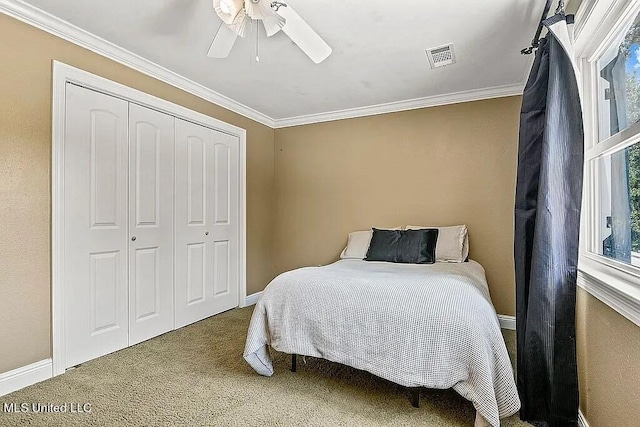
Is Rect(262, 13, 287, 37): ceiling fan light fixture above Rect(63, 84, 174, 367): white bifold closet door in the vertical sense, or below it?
above

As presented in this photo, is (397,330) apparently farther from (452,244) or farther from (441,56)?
(441,56)

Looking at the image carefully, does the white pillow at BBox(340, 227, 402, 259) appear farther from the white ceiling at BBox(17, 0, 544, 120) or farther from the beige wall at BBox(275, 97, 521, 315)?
the white ceiling at BBox(17, 0, 544, 120)

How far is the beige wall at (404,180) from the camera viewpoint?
3.47 meters

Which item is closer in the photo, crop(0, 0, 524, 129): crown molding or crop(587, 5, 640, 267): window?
crop(587, 5, 640, 267): window

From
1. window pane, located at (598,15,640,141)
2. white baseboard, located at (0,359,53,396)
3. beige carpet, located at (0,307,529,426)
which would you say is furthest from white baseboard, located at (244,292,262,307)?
window pane, located at (598,15,640,141)

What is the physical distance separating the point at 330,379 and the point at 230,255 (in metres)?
1.99

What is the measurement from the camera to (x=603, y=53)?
1.69 metres

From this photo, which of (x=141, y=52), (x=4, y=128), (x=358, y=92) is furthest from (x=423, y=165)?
(x=4, y=128)

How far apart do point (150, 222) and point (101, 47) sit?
4.35 feet

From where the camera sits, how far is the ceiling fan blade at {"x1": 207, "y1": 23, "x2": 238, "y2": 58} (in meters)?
1.90

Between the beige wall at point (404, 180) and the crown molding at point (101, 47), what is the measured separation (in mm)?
1237

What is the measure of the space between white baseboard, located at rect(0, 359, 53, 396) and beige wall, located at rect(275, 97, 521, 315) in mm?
2615

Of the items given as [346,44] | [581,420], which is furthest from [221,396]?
[346,44]

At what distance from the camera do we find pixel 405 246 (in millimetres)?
3381
